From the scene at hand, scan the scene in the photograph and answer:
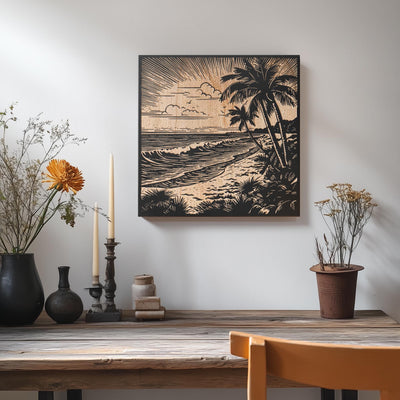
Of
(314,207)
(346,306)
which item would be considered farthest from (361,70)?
(346,306)

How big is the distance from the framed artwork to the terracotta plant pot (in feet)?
1.03

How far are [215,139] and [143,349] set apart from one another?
0.92 meters

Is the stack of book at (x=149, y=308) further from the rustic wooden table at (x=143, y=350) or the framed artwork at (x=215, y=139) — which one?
the framed artwork at (x=215, y=139)

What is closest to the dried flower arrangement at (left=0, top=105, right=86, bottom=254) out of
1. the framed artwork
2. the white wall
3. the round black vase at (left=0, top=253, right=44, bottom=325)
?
the white wall

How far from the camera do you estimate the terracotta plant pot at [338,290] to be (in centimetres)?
179

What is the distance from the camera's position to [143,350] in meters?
1.42

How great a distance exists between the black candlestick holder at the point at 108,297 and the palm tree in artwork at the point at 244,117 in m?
0.69

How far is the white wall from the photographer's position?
2029 mm

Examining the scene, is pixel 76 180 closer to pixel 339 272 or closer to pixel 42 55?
pixel 42 55

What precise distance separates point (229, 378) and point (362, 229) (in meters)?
0.93

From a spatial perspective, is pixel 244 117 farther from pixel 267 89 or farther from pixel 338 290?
pixel 338 290

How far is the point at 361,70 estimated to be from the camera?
2.04m

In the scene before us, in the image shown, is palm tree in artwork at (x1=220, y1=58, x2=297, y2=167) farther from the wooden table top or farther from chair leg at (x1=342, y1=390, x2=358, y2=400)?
chair leg at (x1=342, y1=390, x2=358, y2=400)

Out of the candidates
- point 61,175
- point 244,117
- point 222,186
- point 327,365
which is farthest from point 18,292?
point 327,365
